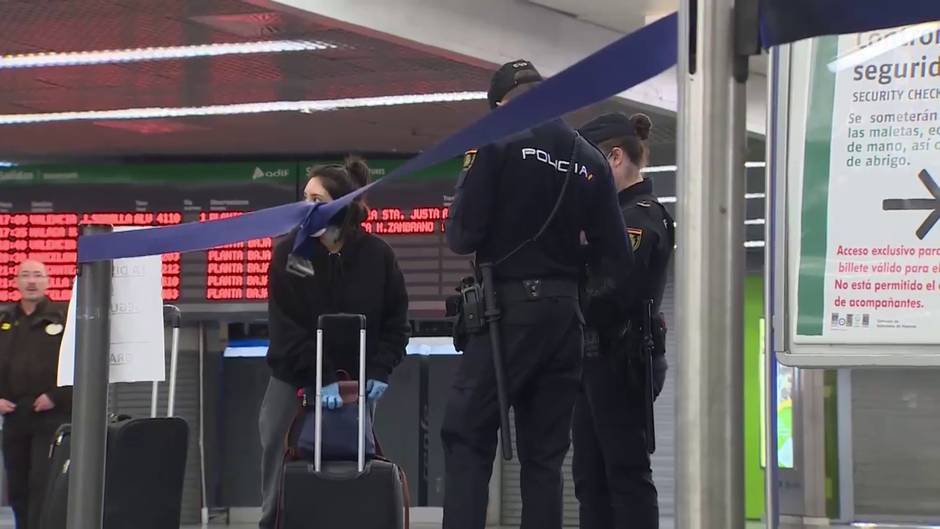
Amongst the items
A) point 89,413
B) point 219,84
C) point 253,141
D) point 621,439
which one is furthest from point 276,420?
point 253,141

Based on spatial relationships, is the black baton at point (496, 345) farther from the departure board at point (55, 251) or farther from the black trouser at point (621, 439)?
the departure board at point (55, 251)

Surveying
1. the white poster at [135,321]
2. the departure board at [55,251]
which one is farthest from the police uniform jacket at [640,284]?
the departure board at [55,251]

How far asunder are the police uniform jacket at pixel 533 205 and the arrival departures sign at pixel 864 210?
5.41 ft

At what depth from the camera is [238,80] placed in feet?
24.3

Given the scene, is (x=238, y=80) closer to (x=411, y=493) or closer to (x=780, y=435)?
(x=411, y=493)

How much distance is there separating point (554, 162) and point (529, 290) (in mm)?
383

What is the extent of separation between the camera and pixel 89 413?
3.04 m

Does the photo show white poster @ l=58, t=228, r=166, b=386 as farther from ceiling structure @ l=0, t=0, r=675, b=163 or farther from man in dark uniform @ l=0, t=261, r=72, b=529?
man in dark uniform @ l=0, t=261, r=72, b=529

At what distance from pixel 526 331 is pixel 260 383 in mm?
6736

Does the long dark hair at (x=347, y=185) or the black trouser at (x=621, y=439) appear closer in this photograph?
the black trouser at (x=621, y=439)

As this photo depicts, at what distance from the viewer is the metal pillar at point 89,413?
3023 millimetres

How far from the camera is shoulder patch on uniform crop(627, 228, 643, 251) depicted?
4379mm

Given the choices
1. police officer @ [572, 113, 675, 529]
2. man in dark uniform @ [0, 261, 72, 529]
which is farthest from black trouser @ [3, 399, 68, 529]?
police officer @ [572, 113, 675, 529]

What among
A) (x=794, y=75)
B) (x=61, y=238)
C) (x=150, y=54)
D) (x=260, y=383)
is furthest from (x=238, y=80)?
(x=794, y=75)
